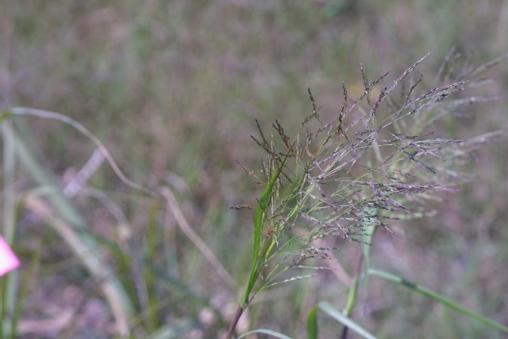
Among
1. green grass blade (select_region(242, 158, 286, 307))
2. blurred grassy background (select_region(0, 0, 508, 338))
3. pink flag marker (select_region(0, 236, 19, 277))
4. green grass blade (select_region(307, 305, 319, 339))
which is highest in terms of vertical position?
blurred grassy background (select_region(0, 0, 508, 338))

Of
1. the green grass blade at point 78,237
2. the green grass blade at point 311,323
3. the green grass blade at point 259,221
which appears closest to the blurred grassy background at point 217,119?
the green grass blade at point 78,237

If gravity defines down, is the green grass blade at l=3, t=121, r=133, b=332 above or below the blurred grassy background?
below

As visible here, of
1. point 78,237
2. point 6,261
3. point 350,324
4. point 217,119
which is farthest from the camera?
point 217,119

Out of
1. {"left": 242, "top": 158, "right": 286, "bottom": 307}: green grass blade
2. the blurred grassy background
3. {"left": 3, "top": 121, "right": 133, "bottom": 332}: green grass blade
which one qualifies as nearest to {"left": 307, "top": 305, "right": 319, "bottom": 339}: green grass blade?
{"left": 242, "top": 158, "right": 286, "bottom": 307}: green grass blade

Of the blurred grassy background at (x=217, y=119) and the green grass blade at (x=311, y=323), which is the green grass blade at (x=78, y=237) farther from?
the green grass blade at (x=311, y=323)

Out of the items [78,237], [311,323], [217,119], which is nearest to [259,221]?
[311,323]

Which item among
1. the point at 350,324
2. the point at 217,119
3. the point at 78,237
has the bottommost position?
the point at 350,324

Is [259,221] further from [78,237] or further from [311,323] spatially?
[78,237]

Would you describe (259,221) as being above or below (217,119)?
below

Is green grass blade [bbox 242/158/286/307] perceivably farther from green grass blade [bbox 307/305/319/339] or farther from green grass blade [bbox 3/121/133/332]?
green grass blade [bbox 3/121/133/332]
